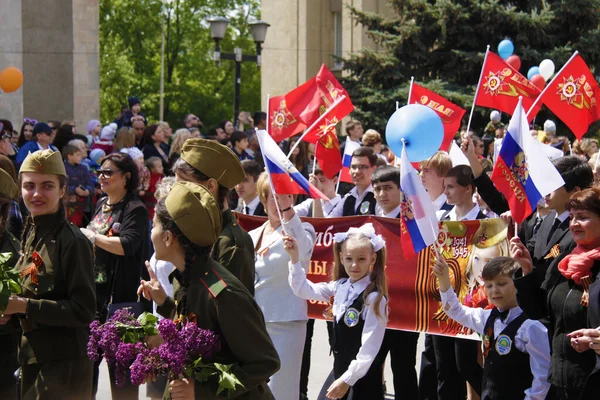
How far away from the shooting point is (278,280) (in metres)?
6.82

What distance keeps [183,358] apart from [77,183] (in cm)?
1048

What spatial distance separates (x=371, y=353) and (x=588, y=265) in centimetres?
164

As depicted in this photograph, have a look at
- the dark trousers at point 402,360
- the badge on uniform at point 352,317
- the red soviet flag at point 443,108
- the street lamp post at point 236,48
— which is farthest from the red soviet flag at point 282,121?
the street lamp post at point 236,48

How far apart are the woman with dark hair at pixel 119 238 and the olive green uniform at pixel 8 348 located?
1135 mm

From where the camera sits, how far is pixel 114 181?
7.13 m

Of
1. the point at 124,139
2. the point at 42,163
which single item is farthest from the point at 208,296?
the point at 124,139

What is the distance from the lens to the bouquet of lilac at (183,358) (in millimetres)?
3861

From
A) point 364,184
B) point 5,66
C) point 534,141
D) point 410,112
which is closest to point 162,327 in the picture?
point 534,141

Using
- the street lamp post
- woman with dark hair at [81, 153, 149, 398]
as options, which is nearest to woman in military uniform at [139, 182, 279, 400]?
woman with dark hair at [81, 153, 149, 398]

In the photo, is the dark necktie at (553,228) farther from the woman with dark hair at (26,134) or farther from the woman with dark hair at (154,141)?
the woman with dark hair at (26,134)

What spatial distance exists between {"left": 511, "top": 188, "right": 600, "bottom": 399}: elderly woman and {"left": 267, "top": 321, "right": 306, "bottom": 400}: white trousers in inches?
74.3

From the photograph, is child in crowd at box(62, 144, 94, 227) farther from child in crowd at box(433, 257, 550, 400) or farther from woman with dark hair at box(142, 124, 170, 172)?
child in crowd at box(433, 257, 550, 400)

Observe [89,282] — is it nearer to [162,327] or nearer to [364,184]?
[162,327]

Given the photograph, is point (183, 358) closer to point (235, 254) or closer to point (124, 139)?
point (235, 254)
